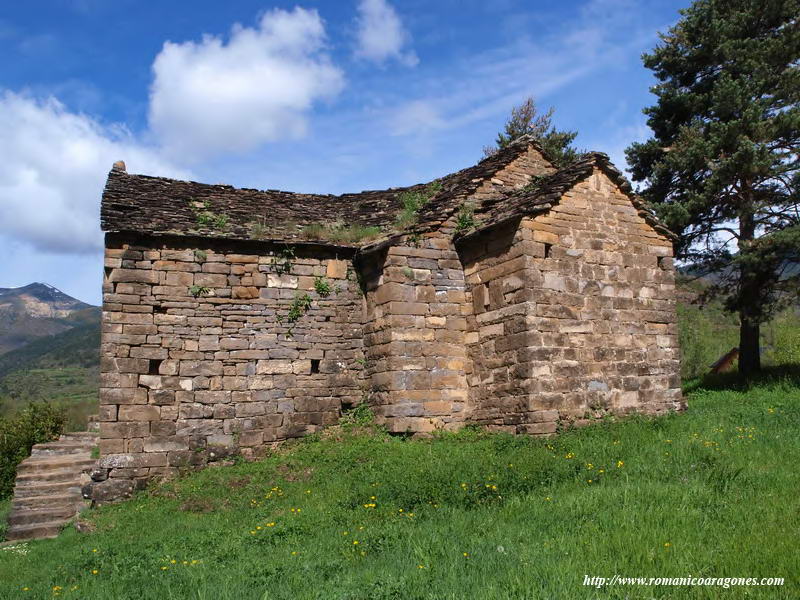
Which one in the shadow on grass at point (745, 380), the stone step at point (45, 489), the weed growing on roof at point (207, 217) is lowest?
the stone step at point (45, 489)

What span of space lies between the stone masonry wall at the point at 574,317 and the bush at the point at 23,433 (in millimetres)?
15946

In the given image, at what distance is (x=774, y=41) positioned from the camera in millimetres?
16734

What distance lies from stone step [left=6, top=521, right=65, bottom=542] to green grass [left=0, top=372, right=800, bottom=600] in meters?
0.79

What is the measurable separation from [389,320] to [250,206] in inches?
171

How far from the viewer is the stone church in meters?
10.6

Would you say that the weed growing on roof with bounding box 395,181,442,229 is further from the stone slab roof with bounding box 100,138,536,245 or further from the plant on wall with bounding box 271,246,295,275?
the plant on wall with bounding box 271,246,295,275

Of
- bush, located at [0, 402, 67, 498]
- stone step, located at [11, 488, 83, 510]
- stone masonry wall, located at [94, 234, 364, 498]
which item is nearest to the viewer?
stone masonry wall, located at [94, 234, 364, 498]

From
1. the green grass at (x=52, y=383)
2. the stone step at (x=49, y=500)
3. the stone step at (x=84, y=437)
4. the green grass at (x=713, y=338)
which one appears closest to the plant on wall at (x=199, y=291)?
the stone step at (x=49, y=500)

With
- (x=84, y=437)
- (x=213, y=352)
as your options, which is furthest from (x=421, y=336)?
(x=84, y=437)

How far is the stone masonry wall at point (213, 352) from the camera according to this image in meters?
10.8

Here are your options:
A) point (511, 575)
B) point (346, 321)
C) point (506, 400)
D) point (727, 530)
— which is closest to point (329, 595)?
point (511, 575)

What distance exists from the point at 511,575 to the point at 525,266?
20.4 feet

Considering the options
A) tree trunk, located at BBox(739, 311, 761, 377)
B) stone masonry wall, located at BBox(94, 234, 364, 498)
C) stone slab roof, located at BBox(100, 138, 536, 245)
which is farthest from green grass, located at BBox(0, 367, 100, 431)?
tree trunk, located at BBox(739, 311, 761, 377)

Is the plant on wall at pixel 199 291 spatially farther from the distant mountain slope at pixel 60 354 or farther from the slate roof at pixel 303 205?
the distant mountain slope at pixel 60 354
